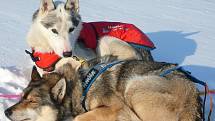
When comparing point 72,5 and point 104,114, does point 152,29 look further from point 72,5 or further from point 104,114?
point 104,114

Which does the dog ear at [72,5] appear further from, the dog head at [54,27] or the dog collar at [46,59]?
the dog collar at [46,59]

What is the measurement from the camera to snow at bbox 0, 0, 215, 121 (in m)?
5.70

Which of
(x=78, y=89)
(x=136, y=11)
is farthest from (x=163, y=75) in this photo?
(x=136, y=11)

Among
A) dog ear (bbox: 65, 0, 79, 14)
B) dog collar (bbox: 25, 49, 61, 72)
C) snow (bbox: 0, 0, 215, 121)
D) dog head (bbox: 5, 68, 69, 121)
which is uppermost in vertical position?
dog ear (bbox: 65, 0, 79, 14)

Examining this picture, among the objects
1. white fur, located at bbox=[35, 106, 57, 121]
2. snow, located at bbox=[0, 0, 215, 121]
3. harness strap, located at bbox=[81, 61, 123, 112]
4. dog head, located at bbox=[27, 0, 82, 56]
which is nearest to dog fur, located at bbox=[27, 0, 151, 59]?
dog head, located at bbox=[27, 0, 82, 56]

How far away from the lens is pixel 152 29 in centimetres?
817

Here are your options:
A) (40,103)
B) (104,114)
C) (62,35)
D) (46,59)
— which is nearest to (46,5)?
(62,35)

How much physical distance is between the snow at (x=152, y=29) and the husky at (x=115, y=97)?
495 millimetres

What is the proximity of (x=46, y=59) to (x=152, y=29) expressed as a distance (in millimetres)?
3231

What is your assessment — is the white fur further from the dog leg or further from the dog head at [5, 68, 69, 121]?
the dog leg

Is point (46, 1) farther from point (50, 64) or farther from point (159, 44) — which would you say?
point (159, 44)

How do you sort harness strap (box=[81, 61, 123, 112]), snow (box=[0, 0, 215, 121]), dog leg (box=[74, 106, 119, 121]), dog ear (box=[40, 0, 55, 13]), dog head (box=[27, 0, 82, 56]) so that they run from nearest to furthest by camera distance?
dog leg (box=[74, 106, 119, 121]) → harness strap (box=[81, 61, 123, 112]) → dog head (box=[27, 0, 82, 56]) → dog ear (box=[40, 0, 55, 13]) → snow (box=[0, 0, 215, 121])

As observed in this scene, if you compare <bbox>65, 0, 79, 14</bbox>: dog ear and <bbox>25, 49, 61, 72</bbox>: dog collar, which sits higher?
<bbox>65, 0, 79, 14</bbox>: dog ear

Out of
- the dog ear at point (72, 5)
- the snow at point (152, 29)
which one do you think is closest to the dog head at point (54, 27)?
the dog ear at point (72, 5)
